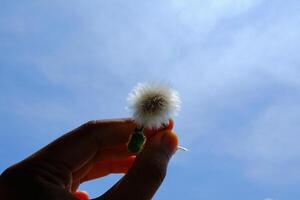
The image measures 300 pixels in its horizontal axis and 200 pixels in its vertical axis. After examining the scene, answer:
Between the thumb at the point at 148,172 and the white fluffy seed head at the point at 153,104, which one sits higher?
the white fluffy seed head at the point at 153,104

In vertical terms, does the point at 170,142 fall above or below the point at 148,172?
above

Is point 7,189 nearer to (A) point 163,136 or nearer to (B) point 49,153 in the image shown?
(B) point 49,153

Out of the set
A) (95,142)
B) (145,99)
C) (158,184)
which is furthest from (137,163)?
(95,142)

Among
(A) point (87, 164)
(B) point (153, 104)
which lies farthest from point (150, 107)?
(A) point (87, 164)

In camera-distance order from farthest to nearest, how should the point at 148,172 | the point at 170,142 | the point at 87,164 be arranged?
the point at 87,164 < the point at 170,142 < the point at 148,172

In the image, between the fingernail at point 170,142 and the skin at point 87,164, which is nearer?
the skin at point 87,164

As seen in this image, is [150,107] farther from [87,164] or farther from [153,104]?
[87,164]
